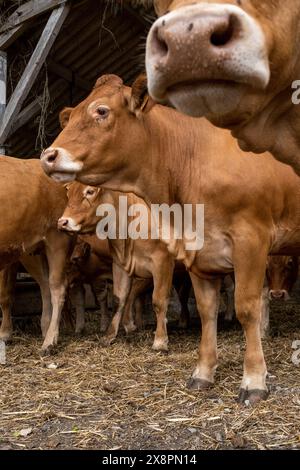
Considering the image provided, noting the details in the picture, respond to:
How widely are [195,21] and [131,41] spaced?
28.4 feet

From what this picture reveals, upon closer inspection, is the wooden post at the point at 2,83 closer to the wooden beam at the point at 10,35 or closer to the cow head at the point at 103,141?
the wooden beam at the point at 10,35

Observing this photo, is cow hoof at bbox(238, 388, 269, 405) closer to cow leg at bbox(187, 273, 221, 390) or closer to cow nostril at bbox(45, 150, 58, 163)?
cow leg at bbox(187, 273, 221, 390)

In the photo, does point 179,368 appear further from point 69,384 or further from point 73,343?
point 73,343

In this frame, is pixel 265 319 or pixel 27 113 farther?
pixel 27 113

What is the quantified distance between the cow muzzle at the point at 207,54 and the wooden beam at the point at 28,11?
6055 mm

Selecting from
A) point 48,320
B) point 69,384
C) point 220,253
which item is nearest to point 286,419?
point 220,253

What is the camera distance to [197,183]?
13.8 ft

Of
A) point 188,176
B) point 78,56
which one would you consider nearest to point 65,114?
point 188,176

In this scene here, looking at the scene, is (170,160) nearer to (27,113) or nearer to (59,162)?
(59,162)

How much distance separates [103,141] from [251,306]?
165 cm

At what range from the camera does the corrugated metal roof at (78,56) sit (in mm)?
8625

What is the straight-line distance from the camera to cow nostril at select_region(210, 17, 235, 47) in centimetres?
186

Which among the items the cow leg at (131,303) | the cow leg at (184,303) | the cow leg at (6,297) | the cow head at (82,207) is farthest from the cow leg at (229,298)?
the cow leg at (6,297)

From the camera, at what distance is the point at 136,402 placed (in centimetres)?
413
